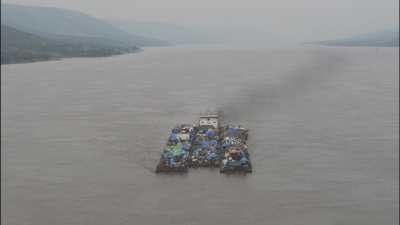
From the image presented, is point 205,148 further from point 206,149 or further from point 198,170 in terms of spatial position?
point 198,170

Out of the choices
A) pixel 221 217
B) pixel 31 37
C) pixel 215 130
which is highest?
pixel 31 37

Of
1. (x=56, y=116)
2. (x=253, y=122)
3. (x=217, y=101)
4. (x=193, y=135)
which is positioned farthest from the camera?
(x=217, y=101)

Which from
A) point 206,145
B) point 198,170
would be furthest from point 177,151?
point 198,170

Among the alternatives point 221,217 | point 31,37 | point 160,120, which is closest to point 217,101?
point 160,120

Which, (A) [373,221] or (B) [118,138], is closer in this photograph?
(A) [373,221]

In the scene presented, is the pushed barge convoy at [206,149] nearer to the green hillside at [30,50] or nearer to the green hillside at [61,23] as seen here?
the green hillside at [30,50]

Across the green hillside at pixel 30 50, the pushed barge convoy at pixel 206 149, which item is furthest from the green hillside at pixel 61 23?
the pushed barge convoy at pixel 206 149

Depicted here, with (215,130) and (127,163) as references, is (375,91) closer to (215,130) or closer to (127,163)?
(215,130)
